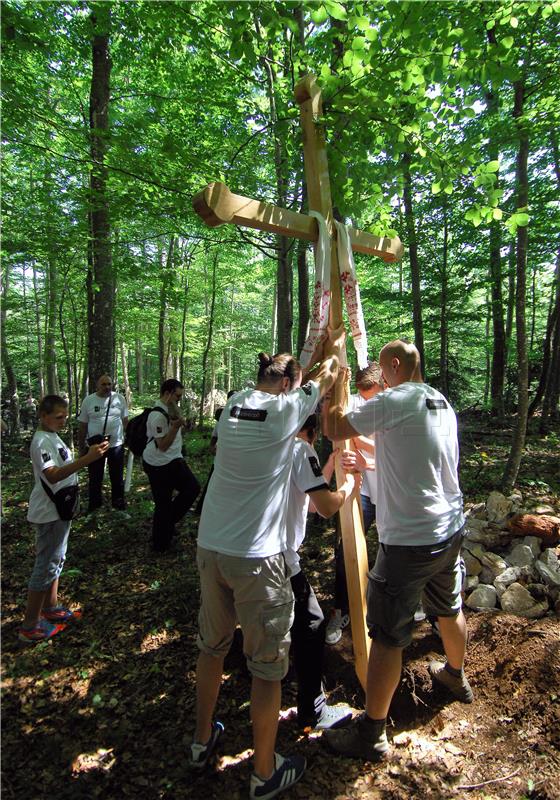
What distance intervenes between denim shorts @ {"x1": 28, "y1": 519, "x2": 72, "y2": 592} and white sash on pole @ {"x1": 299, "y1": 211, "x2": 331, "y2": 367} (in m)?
2.67

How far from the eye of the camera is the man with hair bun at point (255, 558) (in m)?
1.99

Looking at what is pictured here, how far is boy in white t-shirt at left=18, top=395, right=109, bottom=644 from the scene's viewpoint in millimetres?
3400

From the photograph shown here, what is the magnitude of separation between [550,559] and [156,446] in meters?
4.30

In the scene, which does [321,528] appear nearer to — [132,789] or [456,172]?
[132,789]

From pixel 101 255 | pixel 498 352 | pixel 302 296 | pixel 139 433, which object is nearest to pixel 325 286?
pixel 139 433

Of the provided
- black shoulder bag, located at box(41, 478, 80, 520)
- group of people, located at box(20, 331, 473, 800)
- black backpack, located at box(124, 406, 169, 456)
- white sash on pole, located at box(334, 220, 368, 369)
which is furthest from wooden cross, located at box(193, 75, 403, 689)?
black backpack, located at box(124, 406, 169, 456)

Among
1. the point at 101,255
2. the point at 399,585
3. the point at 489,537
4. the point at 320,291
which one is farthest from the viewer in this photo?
the point at 101,255

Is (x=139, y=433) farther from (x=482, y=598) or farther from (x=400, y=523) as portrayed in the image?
(x=482, y=598)

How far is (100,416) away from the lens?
20.6 feet

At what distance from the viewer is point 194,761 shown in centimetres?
224

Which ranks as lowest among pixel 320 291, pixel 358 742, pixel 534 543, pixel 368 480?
pixel 358 742

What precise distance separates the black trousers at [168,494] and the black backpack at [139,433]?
331mm

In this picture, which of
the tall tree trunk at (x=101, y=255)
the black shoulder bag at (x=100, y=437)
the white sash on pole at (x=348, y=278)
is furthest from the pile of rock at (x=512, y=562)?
the tall tree trunk at (x=101, y=255)

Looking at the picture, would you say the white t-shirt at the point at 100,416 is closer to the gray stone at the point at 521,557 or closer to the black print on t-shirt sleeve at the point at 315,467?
the black print on t-shirt sleeve at the point at 315,467
